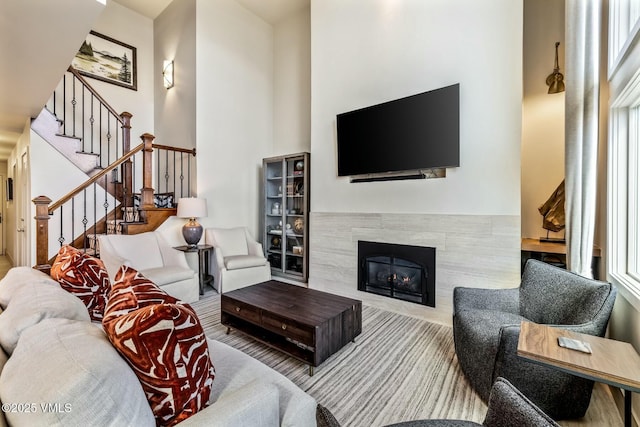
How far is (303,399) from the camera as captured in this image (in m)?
1.14

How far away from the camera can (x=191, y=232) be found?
399cm

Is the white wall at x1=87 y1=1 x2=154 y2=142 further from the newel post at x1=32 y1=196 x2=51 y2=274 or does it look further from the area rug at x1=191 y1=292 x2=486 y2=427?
the area rug at x1=191 y1=292 x2=486 y2=427

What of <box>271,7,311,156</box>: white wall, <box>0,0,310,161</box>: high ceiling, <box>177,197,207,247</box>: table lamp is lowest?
<box>177,197,207,247</box>: table lamp

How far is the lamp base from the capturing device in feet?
13.1

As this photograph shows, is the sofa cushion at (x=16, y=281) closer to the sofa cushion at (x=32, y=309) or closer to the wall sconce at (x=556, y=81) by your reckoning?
the sofa cushion at (x=32, y=309)

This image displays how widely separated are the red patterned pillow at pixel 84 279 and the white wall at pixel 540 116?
3.95 metres

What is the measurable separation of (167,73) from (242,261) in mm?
3635

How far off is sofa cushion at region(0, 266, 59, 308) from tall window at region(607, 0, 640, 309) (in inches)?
131

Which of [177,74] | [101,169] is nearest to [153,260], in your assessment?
[101,169]

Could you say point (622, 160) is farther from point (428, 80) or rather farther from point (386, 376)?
point (386, 376)

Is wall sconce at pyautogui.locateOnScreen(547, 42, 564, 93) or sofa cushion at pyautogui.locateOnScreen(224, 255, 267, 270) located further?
sofa cushion at pyautogui.locateOnScreen(224, 255, 267, 270)

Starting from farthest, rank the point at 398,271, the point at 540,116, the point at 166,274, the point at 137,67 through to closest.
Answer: the point at 137,67
the point at 398,271
the point at 166,274
the point at 540,116

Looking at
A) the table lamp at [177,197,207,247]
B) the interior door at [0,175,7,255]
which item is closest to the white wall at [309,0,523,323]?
the table lamp at [177,197,207,247]

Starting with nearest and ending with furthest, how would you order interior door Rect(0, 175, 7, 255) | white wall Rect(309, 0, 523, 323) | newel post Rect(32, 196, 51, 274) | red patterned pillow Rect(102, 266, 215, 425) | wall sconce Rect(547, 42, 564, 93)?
red patterned pillow Rect(102, 266, 215, 425)
white wall Rect(309, 0, 523, 323)
wall sconce Rect(547, 42, 564, 93)
newel post Rect(32, 196, 51, 274)
interior door Rect(0, 175, 7, 255)
